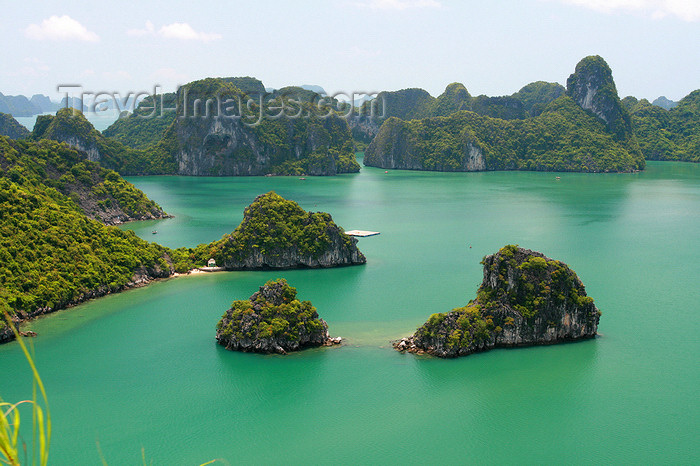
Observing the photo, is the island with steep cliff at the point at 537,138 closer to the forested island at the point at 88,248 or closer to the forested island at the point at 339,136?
the forested island at the point at 339,136

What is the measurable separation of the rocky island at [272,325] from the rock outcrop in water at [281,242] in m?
14.1

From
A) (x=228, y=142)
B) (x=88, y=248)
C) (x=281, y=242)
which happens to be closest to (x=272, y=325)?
(x=281, y=242)

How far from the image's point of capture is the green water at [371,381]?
20.5m

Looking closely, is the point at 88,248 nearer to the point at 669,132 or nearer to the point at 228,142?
the point at 228,142

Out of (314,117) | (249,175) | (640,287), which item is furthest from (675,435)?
(314,117)

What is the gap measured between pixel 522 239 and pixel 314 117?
82364 millimetres

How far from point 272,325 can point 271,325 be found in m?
0.04

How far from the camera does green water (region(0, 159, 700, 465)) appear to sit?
67.2ft

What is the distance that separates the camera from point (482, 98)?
174 meters

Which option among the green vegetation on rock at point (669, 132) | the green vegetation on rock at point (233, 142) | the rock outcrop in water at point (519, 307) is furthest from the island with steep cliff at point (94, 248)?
the green vegetation on rock at point (669, 132)

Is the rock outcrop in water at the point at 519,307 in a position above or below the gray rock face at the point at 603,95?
below

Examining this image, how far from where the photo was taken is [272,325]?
27109mm

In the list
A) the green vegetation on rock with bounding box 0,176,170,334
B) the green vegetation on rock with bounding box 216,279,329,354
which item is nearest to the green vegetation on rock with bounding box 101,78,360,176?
the green vegetation on rock with bounding box 0,176,170,334

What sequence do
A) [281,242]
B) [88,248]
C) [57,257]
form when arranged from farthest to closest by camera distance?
[281,242] < [88,248] < [57,257]
